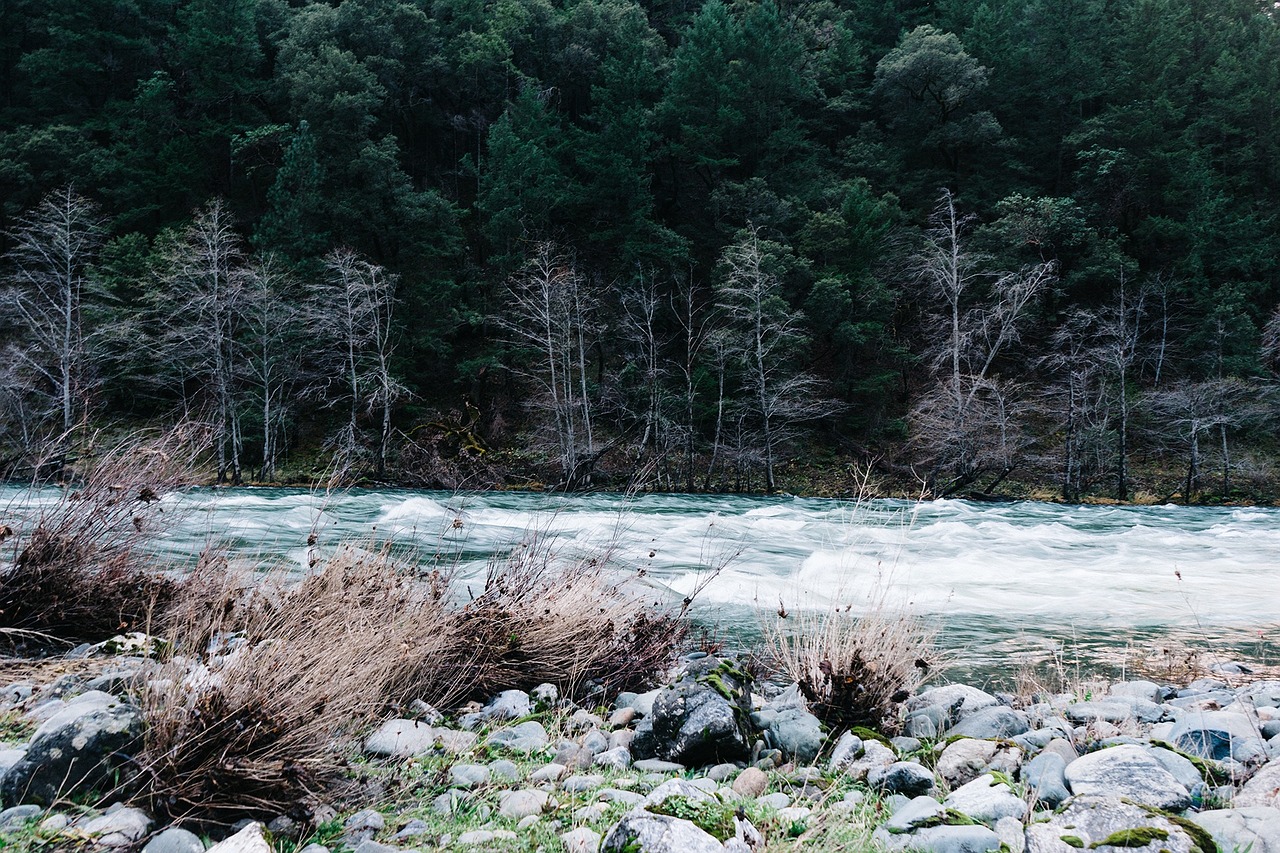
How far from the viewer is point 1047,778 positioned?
3162mm

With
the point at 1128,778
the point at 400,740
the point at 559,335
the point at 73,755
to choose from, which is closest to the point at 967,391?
the point at 559,335

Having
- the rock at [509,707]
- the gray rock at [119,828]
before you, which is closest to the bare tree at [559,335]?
the rock at [509,707]

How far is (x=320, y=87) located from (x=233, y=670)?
41.6m

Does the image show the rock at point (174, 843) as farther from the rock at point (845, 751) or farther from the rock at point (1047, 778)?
the rock at point (1047, 778)

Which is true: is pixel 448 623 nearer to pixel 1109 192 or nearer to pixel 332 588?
pixel 332 588

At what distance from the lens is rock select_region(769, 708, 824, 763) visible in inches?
156

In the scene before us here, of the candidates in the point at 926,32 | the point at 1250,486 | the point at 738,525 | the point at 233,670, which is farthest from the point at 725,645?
the point at 926,32

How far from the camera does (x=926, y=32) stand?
4003cm

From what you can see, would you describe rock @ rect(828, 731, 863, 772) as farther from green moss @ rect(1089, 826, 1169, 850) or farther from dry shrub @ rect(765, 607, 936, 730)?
green moss @ rect(1089, 826, 1169, 850)

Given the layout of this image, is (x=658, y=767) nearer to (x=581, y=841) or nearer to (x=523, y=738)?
(x=523, y=738)

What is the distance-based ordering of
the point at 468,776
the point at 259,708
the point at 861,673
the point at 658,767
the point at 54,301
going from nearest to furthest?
the point at 259,708 < the point at 468,776 < the point at 658,767 < the point at 861,673 < the point at 54,301

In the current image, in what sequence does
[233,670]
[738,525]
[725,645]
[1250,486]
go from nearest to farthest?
[233,670] → [725,645] → [738,525] → [1250,486]

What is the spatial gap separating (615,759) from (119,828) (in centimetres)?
222

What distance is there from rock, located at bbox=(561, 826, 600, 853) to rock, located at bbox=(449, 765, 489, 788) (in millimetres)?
776
